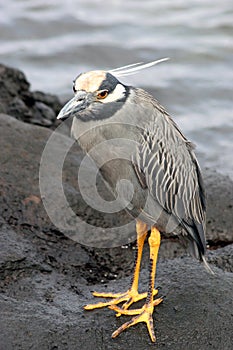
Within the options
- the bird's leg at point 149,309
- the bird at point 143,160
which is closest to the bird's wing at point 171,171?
the bird at point 143,160

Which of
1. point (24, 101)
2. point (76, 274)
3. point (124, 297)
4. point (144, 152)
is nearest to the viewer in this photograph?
point (144, 152)

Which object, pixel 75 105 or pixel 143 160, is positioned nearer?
pixel 75 105

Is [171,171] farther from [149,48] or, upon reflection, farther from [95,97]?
[149,48]

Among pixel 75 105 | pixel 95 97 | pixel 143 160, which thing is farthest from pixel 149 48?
pixel 75 105

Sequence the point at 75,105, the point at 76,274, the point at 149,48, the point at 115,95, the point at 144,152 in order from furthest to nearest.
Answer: the point at 149,48, the point at 76,274, the point at 144,152, the point at 115,95, the point at 75,105

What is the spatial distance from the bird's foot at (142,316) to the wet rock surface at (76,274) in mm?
41

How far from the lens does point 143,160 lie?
5.16 m

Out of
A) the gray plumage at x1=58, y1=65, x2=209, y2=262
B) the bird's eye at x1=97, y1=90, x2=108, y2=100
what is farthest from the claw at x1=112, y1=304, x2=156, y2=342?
the bird's eye at x1=97, y1=90, x2=108, y2=100

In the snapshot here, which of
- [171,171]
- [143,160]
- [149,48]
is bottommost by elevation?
[149,48]

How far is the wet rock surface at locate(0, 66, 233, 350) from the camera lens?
4.96 meters

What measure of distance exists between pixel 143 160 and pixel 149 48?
8.09m

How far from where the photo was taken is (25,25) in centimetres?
1399

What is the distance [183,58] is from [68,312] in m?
8.26

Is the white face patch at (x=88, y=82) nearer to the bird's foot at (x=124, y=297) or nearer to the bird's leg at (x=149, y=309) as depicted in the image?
the bird's leg at (x=149, y=309)
